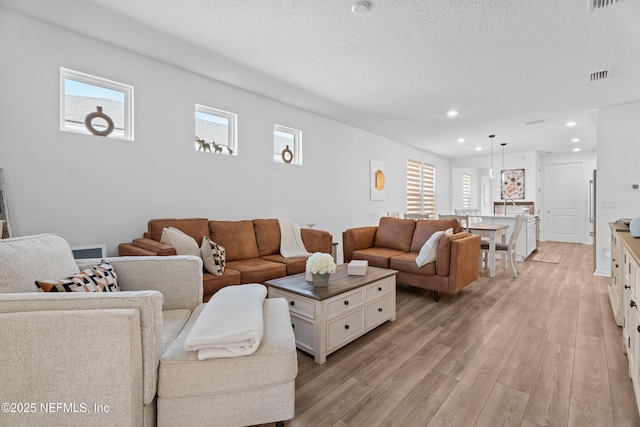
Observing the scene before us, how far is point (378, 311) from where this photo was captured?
2.61 metres

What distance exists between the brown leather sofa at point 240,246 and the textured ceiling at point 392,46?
1.74 metres

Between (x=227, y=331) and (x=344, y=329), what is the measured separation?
116 centimetres

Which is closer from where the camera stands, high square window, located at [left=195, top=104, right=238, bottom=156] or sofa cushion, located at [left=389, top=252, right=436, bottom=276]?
sofa cushion, located at [left=389, top=252, right=436, bottom=276]

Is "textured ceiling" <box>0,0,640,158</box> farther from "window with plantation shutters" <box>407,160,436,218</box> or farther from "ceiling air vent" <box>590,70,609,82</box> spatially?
"window with plantation shutters" <box>407,160,436,218</box>

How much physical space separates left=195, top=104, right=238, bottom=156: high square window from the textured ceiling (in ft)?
1.37

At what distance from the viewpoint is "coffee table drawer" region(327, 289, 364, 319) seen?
215cm

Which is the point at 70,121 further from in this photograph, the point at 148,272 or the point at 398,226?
the point at 398,226

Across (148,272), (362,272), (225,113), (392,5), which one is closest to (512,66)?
(392,5)

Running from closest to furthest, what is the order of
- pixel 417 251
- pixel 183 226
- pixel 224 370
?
pixel 224 370 → pixel 183 226 → pixel 417 251

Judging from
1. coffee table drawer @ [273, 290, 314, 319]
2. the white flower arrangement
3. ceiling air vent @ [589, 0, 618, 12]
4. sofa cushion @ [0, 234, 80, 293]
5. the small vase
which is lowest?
coffee table drawer @ [273, 290, 314, 319]

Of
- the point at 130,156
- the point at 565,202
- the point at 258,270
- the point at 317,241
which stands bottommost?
the point at 258,270

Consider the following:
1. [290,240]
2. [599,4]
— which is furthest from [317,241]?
[599,4]

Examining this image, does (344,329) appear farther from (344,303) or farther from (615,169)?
(615,169)

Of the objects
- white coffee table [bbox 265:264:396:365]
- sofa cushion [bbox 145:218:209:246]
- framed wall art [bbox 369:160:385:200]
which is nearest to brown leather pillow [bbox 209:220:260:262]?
sofa cushion [bbox 145:218:209:246]
